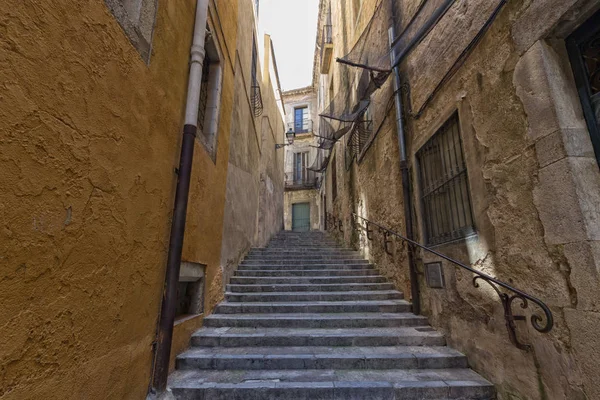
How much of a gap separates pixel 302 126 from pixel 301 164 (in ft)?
10.0

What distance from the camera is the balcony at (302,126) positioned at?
2130 cm

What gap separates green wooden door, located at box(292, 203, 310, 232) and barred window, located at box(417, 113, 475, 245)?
16377mm

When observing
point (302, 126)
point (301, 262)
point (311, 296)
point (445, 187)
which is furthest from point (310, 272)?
point (302, 126)

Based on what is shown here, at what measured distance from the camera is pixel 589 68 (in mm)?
1901

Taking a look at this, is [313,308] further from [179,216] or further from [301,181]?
[301,181]

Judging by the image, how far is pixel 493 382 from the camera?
248cm

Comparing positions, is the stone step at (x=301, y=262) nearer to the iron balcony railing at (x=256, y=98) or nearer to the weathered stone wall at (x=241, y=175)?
the weathered stone wall at (x=241, y=175)

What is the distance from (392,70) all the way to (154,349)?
5016 millimetres

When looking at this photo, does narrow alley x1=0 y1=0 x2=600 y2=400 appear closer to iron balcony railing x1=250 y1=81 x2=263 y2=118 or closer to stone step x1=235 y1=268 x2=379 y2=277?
stone step x1=235 y1=268 x2=379 y2=277

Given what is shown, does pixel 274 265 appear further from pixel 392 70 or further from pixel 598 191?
pixel 598 191

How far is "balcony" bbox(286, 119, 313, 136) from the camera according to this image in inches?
838

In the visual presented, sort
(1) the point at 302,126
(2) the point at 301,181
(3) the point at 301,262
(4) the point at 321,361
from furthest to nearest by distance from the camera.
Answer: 1. (1) the point at 302,126
2. (2) the point at 301,181
3. (3) the point at 301,262
4. (4) the point at 321,361

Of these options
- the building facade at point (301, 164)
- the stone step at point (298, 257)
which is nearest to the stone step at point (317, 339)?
the stone step at point (298, 257)

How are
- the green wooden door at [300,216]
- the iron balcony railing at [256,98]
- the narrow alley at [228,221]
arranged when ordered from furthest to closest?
the green wooden door at [300,216] → the iron balcony railing at [256,98] → the narrow alley at [228,221]
